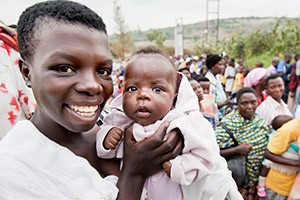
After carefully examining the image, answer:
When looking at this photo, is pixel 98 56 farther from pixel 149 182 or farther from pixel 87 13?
pixel 149 182

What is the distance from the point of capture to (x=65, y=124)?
3.16 ft

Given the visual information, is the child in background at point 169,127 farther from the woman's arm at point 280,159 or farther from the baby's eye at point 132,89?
the woman's arm at point 280,159

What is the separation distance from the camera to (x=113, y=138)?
3.82 feet

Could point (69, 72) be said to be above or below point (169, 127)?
above

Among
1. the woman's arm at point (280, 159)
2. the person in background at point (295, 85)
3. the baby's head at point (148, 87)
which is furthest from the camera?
the person in background at point (295, 85)

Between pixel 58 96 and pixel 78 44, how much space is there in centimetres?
17

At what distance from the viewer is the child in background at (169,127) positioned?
1136mm

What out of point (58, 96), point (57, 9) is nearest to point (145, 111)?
point (58, 96)

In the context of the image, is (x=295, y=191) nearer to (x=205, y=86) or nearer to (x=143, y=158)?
(x=205, y=86)

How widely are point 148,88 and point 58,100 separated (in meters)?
0.47

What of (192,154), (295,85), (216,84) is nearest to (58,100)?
(192,154)

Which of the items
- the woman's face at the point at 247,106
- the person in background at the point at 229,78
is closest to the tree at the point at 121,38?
the person in background at the point at 229,78

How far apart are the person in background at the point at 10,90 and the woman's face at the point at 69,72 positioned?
679 mm

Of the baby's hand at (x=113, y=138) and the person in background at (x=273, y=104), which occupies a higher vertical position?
the baby's hand at (x=113, y=138)
